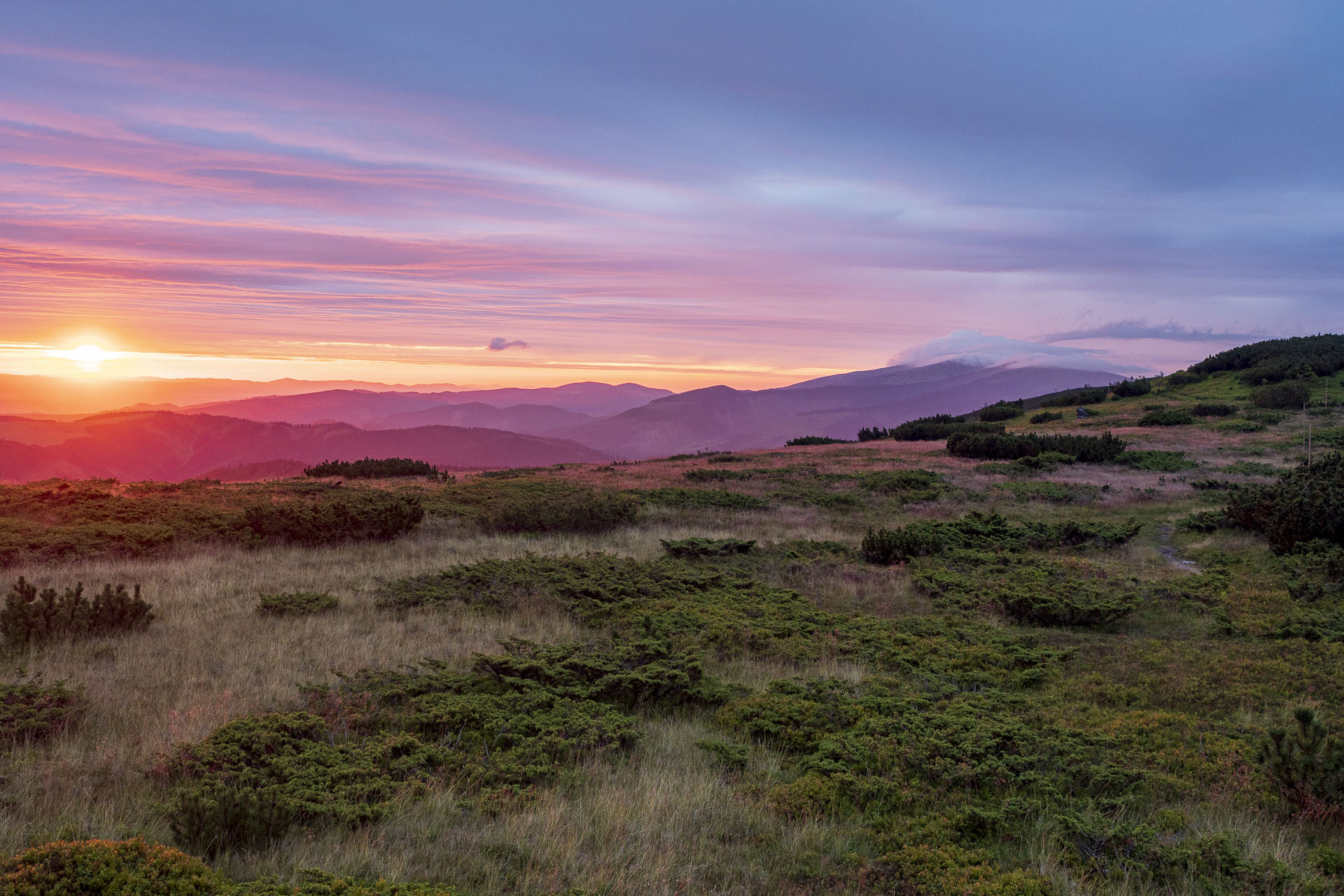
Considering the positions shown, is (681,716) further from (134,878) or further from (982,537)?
(982,537)

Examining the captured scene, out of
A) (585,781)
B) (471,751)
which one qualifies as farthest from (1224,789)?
(471,751)

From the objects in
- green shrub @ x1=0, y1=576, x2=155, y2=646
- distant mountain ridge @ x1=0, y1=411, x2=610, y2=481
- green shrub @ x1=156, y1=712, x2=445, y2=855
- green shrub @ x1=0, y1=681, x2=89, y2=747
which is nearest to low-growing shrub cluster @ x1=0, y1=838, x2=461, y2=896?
green shrub @ x1=156, y1=712, x2=445, y2=855

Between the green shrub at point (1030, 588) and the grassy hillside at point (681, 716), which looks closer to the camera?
the grassy hillside at point (681, 716)

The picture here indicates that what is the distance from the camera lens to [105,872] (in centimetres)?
336

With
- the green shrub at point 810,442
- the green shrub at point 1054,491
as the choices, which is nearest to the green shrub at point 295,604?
the green shrub at point 1054,491

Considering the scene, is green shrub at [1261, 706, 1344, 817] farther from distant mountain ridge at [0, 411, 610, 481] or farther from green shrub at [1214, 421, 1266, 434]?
distant mountain ridge at [0, 411, 610, 481]

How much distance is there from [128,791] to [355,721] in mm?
1521

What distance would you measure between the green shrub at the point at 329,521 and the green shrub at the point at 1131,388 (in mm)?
52547

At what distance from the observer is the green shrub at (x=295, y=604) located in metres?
9.78

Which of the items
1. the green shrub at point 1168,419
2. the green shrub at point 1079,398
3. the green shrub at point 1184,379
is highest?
the green shrub at point 1184,379

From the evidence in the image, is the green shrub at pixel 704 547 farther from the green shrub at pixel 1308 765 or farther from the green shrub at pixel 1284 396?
the green shrub at pixel 1284 396

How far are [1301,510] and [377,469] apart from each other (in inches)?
1077

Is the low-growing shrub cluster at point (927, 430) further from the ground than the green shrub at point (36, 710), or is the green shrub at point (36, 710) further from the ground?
the low-growing shrub cluster at point (927, 430)

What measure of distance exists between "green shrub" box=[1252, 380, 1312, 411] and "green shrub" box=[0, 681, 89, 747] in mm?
52804
